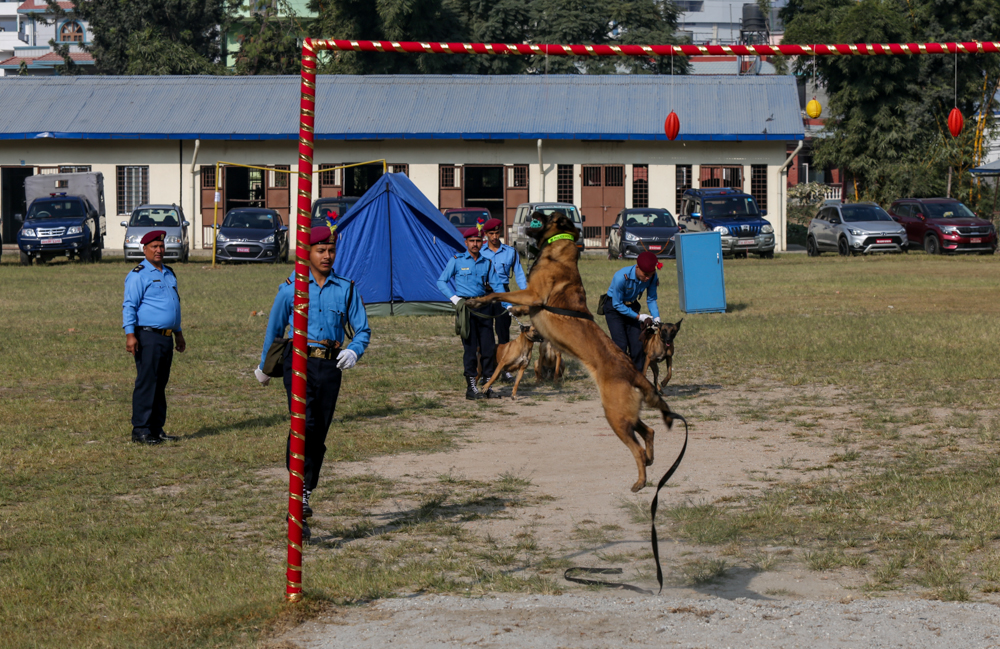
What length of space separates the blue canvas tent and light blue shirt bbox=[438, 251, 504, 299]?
7.97m

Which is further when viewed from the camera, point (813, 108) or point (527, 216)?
point (527, 216)

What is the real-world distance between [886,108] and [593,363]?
146 ft

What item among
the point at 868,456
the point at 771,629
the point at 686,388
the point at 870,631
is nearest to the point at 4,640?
the point at 771,629

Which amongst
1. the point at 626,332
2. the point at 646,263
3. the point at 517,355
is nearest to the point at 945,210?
the point at 517,355

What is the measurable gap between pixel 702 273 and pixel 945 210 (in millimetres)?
18967

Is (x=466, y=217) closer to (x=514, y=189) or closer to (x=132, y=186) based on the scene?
(x=514, y=189)

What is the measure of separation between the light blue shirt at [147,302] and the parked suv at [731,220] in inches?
1054

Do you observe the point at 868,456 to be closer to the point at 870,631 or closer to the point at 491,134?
the point at 870,631

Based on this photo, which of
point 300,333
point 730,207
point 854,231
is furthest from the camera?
point 730,207

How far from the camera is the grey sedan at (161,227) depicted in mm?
35031

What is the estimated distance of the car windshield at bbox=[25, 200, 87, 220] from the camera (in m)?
34.9

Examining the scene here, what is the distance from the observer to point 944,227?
36094 mm

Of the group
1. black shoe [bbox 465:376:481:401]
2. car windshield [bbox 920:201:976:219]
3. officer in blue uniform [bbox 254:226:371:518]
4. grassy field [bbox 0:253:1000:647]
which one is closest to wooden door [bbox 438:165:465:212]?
car windshield [bbox 920:201:976:219]

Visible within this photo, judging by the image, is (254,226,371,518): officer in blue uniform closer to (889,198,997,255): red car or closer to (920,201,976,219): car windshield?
(889,198,997,255): red car
